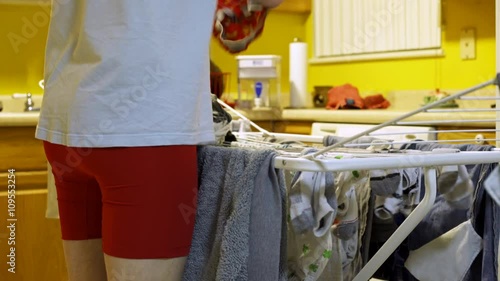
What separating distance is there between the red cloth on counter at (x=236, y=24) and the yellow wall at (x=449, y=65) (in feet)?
5.23

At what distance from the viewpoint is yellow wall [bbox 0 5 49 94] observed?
Answer: 293cm

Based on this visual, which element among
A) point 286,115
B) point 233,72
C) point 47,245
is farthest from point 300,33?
point 47,245

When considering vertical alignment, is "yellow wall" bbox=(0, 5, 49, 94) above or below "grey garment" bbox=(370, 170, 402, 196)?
above

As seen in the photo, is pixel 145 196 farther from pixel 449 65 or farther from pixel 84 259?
pixel 449 65

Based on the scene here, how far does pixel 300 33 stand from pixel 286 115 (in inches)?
33.0

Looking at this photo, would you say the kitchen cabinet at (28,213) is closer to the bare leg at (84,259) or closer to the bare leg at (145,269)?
the bare leg at (84,259)

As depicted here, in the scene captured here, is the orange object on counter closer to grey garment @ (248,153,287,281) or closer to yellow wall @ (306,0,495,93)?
yellow wall @ (306,0,495,93)

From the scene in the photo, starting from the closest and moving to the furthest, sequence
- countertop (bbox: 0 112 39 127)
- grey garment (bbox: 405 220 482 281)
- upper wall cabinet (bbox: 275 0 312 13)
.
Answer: grey garment (bbox: 405 220 482 281)
countertop (bbox: 0 112 39 127)
upper wall cabinet (bbox: 275 0 312 13)

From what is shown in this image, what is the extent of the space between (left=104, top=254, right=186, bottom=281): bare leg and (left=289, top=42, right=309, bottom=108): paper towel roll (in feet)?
7.07

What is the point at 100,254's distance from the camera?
131 centimetres

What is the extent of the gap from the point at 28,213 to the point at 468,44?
179cm

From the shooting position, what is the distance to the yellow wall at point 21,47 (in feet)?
9.62
